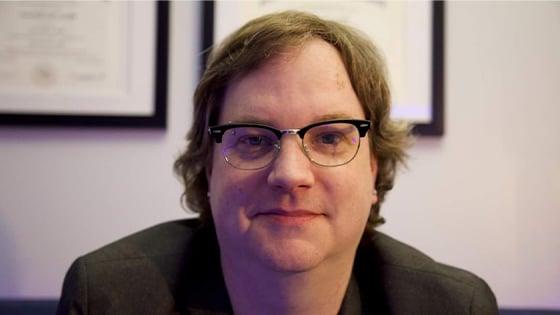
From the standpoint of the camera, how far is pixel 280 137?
2.56 feet

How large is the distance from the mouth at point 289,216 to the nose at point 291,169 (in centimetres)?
5

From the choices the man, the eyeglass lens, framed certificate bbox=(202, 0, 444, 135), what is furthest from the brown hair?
framed certificate bbox=(202, 0, 444, 135)

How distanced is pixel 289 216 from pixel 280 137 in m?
0.16

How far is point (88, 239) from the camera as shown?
1339 millimetres

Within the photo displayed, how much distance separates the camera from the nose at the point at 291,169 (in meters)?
0.74

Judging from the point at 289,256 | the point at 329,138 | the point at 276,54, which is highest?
the point at 276,54

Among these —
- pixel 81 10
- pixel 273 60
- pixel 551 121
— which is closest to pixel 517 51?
pixel 551 121

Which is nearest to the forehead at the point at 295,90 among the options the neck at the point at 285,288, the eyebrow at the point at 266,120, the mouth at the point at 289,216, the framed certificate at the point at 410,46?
the eyebrow at the point at 266,120

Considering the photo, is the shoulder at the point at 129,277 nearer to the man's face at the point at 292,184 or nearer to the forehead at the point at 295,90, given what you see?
the man's face at the point at 292,184

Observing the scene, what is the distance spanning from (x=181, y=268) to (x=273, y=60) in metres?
0.54

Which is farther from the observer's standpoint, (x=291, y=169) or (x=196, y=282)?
(x=196, y=282)

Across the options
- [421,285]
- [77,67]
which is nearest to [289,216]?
[421,285]

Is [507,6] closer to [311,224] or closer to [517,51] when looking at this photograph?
[517,51]

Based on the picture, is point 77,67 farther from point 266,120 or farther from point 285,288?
point 285,288
